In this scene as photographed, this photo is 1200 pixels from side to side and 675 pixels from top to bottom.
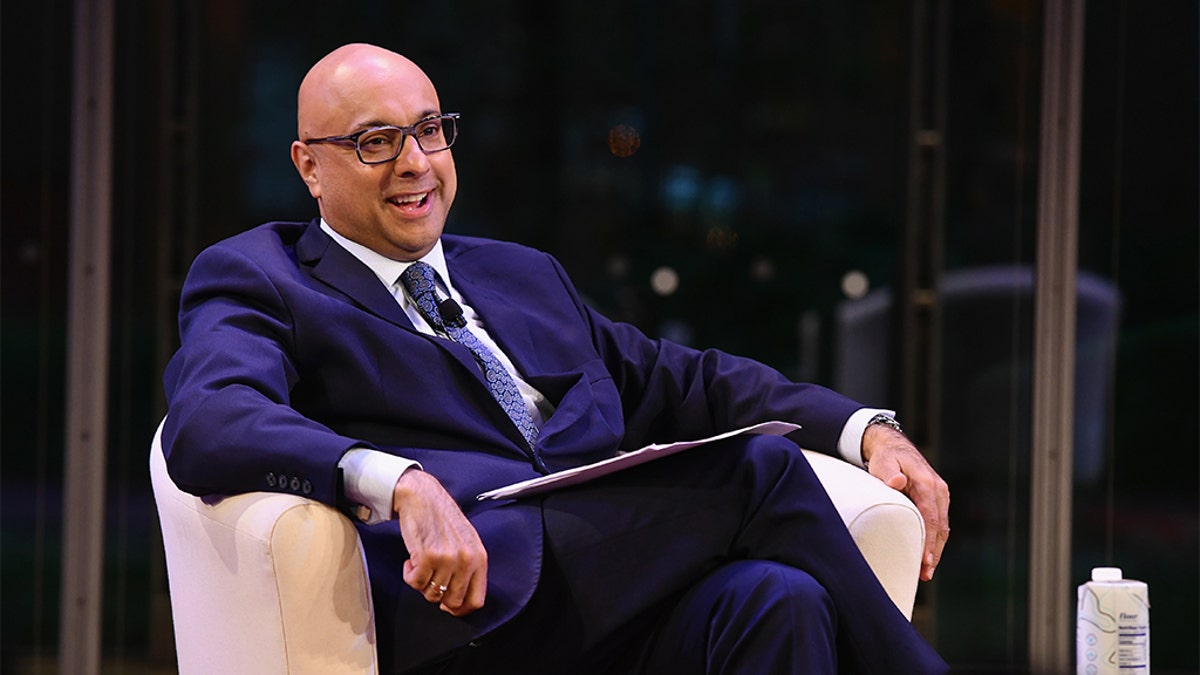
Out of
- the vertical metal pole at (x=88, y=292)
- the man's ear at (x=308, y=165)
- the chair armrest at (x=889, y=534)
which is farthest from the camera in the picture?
the vertical metal pole at (x=88, y=292)

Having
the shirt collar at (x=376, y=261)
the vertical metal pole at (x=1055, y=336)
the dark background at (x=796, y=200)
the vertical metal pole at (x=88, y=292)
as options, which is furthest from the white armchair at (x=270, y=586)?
the vertical metal pole at (x=1055, y=336)

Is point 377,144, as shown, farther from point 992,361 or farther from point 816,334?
point 992,361

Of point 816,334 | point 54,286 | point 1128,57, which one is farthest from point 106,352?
point 1128,57

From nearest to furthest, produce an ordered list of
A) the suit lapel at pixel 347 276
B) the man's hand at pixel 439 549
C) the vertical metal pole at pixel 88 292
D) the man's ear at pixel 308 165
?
1. the man's hand at pixel 439 549
2. the suit lapel at pixel 347 276
3. the man's ear at pixel 308 165
4. the vertical metal pole at pixel 88 292

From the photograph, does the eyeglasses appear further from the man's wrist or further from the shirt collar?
the man's wrist

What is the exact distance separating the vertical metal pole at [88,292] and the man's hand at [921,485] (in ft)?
7.35

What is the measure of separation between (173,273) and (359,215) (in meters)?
1.66

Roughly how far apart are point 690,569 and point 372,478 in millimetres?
415

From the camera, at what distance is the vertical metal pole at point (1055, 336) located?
3.73 meters

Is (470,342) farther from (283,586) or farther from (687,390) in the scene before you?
(283,586)

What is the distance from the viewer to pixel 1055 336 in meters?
3.76

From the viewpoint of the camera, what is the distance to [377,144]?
7.35 ft

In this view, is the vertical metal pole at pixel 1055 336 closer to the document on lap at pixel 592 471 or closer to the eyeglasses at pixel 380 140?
the eyeglasses at pixel 380 140

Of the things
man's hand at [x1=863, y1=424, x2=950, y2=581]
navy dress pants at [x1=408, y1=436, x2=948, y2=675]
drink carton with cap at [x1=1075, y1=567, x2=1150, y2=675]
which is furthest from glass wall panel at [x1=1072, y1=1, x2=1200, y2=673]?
navy dress pants at [x1=408, y1=436, x2=948, y2=675]
